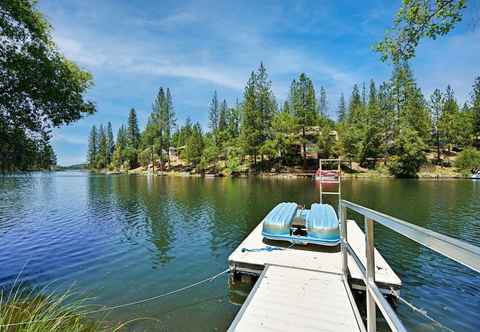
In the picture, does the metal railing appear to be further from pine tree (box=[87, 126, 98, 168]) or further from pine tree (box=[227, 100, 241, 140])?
pine tree (box=[87, 126, 98, 168])

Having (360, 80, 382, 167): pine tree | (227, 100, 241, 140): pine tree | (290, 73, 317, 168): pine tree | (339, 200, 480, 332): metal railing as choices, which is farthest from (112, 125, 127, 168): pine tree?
(339, 200, 480, 332): metal railing

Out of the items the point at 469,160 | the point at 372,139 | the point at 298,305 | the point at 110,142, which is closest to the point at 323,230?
the point at 298,305

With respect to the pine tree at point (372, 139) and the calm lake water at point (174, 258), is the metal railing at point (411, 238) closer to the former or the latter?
the calm lake water at point (174, 258)

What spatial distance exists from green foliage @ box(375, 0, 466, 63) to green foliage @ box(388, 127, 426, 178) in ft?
124

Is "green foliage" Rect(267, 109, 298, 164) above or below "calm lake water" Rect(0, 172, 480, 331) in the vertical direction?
above

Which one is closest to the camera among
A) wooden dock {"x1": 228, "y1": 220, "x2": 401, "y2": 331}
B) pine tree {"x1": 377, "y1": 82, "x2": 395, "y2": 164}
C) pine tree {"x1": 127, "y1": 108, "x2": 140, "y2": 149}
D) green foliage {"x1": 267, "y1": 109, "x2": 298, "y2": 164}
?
wooden dock {"x1": 228, "y1": 220, "x2": 401, "y2": 331}

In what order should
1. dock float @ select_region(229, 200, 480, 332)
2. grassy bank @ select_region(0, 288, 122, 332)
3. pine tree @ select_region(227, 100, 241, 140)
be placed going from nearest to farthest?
dock float @ select_region(229, 200, 480, 332) → grassy bank @ select_region(0, 288, 122, 332) → pine tree @ select_region(227, 100, 241, 140)

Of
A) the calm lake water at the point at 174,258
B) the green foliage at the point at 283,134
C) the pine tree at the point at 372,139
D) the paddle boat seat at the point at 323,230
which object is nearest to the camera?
the calm lake water at the point at 174,258

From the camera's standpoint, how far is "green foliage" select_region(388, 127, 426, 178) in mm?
36719

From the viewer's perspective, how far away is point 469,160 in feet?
119

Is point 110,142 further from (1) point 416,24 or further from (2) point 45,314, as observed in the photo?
(1) point 416,24

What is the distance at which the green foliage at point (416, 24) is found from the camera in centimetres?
438

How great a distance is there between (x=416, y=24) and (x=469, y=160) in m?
43.4

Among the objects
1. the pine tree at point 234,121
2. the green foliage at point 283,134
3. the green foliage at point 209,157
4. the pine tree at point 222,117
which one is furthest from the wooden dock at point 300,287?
the pine tree at point 222,117
